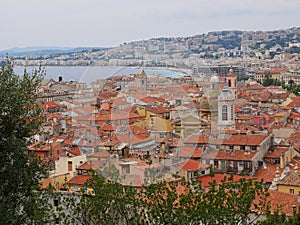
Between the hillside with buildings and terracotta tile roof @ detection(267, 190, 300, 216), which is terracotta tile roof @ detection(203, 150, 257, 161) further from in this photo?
terracotta tile roof @ detection(267, 190, 300, 216)

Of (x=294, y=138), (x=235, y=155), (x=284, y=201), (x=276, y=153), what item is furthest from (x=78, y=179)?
(x=294, y=138)

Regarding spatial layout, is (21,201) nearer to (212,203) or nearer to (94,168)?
(94,168)

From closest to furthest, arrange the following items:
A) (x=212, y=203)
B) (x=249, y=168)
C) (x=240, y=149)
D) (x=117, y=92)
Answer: (x=212, y=203)
(x=117, y=92)
(x=249, y=168)
(x=240, y=149)

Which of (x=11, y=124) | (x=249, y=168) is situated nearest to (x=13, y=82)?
(x=11, y=124)

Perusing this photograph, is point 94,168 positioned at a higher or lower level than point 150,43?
lower

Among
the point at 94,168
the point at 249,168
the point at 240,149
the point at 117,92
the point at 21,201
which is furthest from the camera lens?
the point at 240,149

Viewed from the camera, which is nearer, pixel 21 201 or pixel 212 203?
pixel 212 203

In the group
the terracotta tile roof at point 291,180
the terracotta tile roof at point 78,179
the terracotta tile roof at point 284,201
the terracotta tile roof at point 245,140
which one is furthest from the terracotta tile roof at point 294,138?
the terracotta tile roof at point 78,179

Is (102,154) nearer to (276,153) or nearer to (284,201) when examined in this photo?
(284,201)
